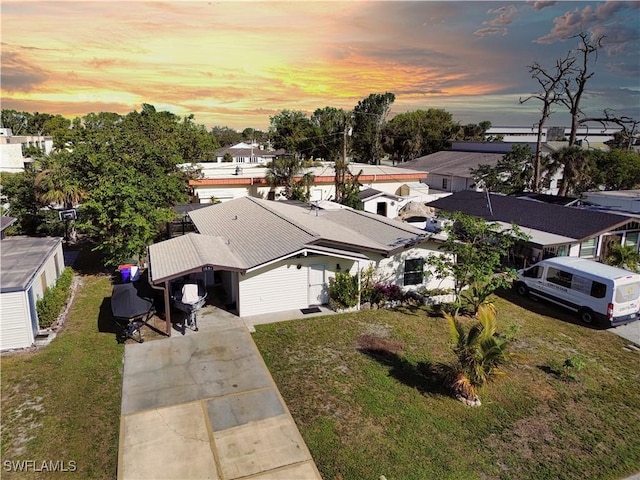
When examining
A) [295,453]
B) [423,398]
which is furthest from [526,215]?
[295,453]

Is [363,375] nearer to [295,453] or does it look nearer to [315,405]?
[315,405]

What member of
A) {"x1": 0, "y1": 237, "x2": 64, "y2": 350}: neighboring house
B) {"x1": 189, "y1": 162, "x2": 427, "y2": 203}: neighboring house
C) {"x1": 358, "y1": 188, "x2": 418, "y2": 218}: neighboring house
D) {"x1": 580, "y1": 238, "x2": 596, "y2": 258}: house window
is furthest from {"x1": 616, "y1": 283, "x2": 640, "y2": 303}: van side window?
{"x1": 189, "y1": 162, "x2": 427, "y2": 203}: neighboring house

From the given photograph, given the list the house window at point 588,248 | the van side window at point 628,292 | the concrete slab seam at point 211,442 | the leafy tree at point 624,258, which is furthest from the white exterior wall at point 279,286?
the leafy tree at point 624,258

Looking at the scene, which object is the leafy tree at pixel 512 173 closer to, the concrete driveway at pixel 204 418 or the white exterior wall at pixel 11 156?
the concrete driveway at pixel 204 418

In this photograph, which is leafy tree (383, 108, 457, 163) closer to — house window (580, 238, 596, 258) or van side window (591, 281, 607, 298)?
house window (580, 238, 596, 258)

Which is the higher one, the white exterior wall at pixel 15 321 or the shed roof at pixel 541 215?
the shed roof at pixel 541 215

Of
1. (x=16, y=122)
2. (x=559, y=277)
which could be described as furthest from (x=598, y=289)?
(x=16, y=122)
